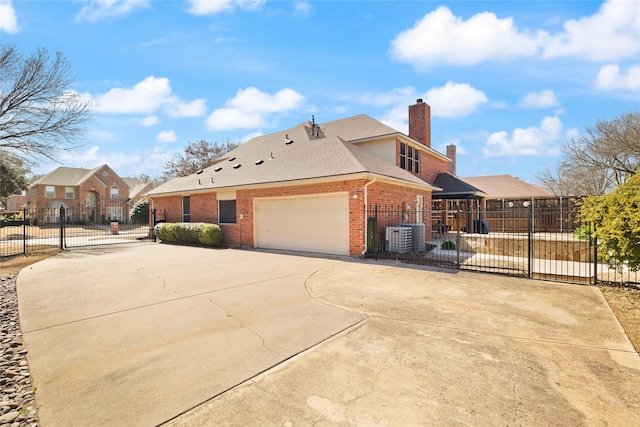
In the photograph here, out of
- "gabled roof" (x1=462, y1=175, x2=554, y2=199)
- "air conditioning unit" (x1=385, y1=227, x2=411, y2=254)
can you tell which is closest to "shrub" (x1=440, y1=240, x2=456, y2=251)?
"air conditioning unit" (x1=385, y1=227, x2=411, y2=254)

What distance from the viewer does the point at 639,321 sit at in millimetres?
4961

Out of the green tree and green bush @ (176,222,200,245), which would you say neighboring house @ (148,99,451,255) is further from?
the green tree

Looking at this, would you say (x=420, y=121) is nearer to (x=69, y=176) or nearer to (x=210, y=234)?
(x=210, y=234)

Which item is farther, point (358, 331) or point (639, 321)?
point (639, 321)

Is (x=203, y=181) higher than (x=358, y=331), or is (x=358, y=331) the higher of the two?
(x=203, y=181)

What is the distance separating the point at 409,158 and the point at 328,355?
16.2 metres

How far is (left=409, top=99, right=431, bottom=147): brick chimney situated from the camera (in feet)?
66.3

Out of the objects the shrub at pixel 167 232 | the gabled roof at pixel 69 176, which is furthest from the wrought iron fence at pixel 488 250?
the gabled roof at pixel 69 176

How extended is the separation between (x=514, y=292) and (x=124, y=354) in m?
7.28

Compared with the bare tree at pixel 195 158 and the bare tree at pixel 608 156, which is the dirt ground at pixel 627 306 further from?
the bare tree at pixel 195 158

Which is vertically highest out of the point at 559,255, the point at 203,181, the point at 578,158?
the point at 578,158

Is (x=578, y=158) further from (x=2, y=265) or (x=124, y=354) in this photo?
(x=2, y=265)

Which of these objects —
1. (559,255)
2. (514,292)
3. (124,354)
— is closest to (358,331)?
(124,354)

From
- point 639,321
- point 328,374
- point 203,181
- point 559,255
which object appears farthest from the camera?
point 203,181
